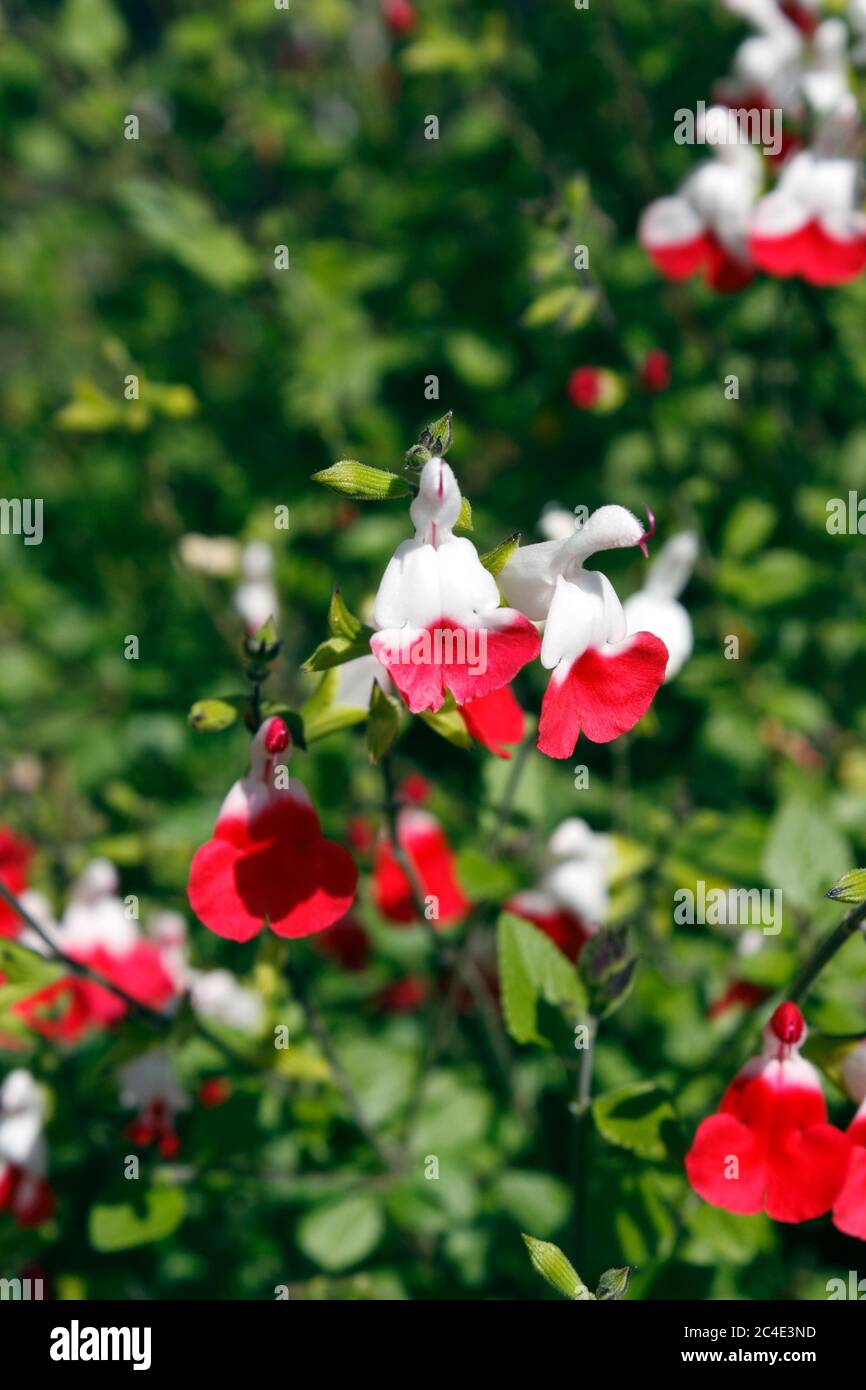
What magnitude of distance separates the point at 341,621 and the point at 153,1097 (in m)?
0.87

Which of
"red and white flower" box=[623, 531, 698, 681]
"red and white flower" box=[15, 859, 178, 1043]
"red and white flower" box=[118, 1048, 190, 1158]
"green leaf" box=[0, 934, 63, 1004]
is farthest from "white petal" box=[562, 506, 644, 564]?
"red and white flower" box=[15, 859, 178, 1043]

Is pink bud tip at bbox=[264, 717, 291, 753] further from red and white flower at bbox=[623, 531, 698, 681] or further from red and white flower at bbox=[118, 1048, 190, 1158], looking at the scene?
red and white flower at bbox=[118, 1048, 190, 1158]

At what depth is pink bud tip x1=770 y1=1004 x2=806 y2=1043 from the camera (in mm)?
1172

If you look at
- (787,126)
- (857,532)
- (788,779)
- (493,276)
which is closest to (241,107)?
(493,276)

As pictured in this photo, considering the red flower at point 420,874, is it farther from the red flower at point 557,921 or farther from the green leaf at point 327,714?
the green leaf at point 327,714

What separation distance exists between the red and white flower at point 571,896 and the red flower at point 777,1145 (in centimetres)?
50

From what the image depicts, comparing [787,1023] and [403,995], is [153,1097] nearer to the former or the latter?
[403,995]

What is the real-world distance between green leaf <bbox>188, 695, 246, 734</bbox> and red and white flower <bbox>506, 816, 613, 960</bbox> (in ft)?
2.24

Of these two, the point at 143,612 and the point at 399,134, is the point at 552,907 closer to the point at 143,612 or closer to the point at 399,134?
the point at 143,612

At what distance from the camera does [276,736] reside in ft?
3.83

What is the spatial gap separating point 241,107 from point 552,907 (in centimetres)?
242

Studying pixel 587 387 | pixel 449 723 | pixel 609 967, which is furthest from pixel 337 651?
pixel 587 387

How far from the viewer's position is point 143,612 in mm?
2975

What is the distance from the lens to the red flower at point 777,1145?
1.17 meters
